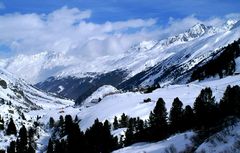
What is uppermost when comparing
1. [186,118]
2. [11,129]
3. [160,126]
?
[11,129]

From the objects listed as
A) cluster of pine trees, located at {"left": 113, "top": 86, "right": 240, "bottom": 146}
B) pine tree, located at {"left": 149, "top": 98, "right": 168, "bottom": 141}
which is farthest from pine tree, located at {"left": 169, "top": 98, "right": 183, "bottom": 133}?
pine tree, located at {"left": 149, "top": 98, "right": 168, "bottom": 141}

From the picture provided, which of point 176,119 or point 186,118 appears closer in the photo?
point 186,118

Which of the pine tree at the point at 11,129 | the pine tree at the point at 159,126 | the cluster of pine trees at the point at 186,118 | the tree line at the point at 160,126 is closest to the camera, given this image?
the cluster of pine trees at the point at 186,118

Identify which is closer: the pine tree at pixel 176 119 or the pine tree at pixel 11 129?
the pine tree at pixel 176 119

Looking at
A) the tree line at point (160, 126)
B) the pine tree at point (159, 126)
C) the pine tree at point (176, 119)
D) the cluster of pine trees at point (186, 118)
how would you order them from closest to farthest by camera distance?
the cluster of pine trees at point (186, 118) < the tree line at point (160, 126) < the pine tree at point (176, 119) < the pine tree at point (159, 126)

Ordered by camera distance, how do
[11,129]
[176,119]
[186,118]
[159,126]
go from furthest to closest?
[11,129] → [159,126] → [176,119] → [186,118]

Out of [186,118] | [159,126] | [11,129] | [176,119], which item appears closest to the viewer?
[186,118]

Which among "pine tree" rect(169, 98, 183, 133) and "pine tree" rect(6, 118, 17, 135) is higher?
"pine tree" rect(6, 118, 17, 135)

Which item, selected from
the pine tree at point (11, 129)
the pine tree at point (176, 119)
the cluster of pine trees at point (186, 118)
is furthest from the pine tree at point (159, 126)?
the pine tree at point (11, 129)

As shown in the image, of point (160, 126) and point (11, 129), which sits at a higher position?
point (11, 129)

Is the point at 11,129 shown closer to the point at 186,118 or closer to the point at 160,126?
the point at 160,126

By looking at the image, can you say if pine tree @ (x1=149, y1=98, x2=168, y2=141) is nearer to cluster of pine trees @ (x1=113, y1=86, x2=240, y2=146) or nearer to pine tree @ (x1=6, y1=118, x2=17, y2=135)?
cluster of pine trees @ (x1=113, y1=86, x2=240, y2=146)

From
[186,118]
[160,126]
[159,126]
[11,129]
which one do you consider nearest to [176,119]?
[160,126]

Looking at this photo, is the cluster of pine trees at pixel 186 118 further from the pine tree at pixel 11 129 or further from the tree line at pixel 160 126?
the pine tree at pixel 11 129
